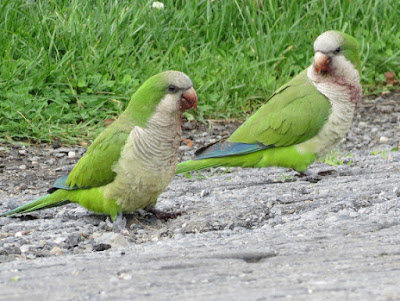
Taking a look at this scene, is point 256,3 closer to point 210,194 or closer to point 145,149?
point 210,194

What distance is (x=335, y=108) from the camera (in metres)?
5.05

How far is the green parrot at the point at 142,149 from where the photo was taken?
12.5 ft

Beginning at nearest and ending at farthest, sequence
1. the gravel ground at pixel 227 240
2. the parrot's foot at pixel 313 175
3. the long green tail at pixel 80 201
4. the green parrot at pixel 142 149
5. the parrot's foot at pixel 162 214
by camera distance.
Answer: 1. the gravel ground at pixel 227 240
2. the green parrot at pixel 142 149
3. the long green tail at pixel 80 201
4. the parrot's foot at pixel 162 214
5. the parrot's foot at pixel 313 175

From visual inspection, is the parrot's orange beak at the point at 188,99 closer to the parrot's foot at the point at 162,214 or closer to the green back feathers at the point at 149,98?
the green back feathers at the point at 149,98

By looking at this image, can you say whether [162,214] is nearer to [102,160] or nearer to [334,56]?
[102,160]

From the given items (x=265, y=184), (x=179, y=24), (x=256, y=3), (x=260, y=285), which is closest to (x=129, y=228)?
(x=265, y=184)

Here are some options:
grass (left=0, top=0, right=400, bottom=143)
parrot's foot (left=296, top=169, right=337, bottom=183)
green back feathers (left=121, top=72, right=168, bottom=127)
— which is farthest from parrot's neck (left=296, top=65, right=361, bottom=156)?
grass (left=0, top=0, right=400, bottom=143)

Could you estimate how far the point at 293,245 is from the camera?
314 centimetres

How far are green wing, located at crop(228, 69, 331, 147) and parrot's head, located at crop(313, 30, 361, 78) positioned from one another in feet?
0.55

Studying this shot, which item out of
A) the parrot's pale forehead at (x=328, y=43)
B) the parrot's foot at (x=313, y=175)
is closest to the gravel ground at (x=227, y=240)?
the parrot's foot at (x=313, y=175)

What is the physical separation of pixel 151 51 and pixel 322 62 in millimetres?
2561

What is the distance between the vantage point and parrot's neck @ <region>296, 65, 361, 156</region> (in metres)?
5.04

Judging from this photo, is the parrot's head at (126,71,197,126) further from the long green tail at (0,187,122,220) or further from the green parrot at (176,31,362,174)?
the green parrot at (176,31,362,174)

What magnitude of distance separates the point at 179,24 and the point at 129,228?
3.89 metres
